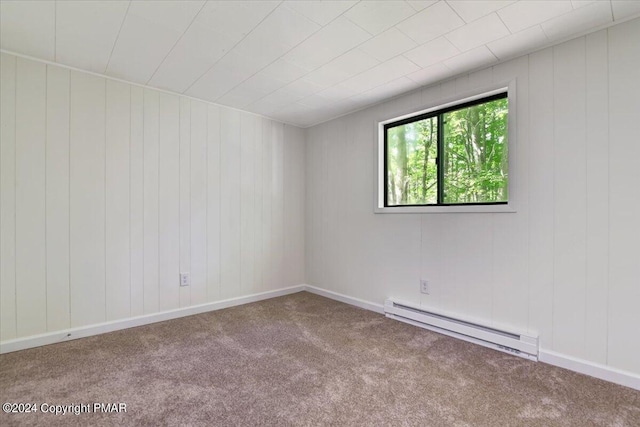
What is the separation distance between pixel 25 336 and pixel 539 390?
3.53m

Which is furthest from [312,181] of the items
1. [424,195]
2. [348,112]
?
[424,195]

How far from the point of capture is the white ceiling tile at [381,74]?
7.65 feet

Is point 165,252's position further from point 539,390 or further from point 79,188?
point 539,390

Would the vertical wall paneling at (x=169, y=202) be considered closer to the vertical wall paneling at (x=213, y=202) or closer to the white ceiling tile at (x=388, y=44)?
the vertical wall paneling at (x=213, y=202)

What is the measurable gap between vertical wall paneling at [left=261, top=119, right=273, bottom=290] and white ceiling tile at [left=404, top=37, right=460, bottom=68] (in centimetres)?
201

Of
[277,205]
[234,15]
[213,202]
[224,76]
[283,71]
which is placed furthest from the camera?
[277,205]

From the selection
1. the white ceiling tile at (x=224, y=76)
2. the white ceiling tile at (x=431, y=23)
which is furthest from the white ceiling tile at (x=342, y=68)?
the white ceiling tile at (x=224, y=76)

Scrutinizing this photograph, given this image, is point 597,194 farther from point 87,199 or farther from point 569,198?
point 87,199

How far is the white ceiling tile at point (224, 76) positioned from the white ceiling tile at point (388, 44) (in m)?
0.91

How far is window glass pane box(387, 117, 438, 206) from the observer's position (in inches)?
113

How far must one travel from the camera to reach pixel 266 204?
12.2ft

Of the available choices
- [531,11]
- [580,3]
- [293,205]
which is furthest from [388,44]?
[293,205]

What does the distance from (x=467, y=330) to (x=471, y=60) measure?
2.12 m

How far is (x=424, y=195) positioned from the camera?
9.57 ft
